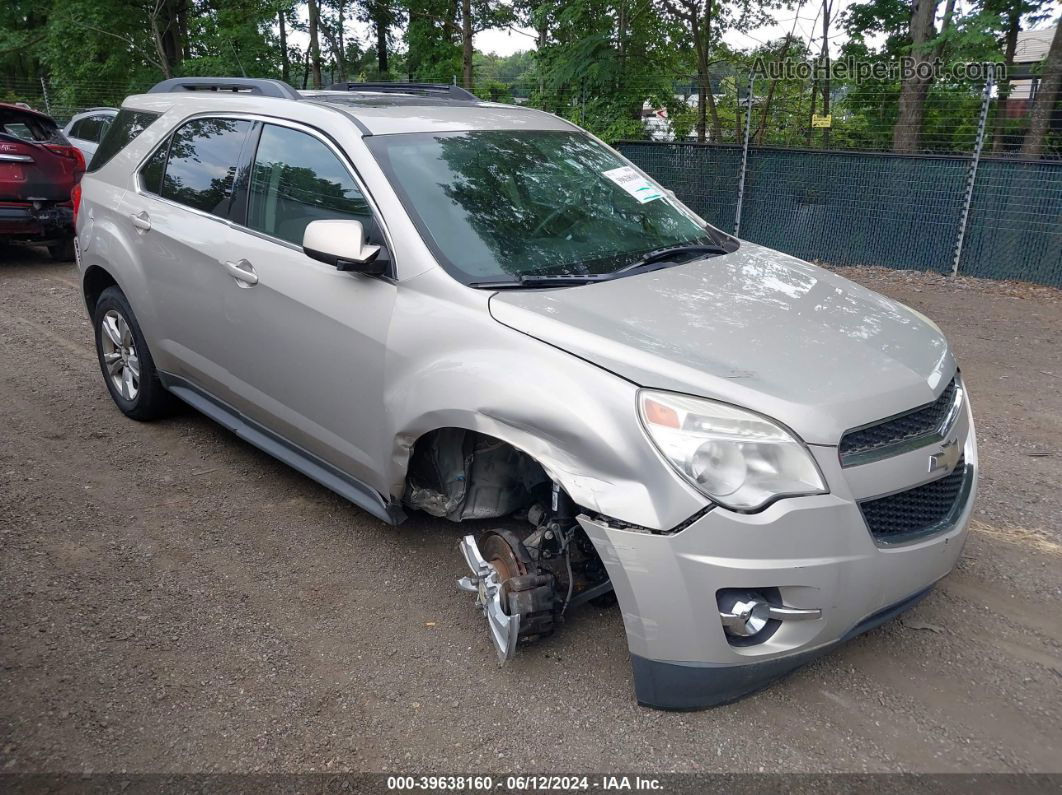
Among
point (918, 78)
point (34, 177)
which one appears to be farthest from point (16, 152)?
point (918, 78)

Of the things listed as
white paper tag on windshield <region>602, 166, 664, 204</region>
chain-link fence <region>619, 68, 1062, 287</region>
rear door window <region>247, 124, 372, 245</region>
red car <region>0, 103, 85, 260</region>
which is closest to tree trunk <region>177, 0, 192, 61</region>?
red car <region>0, 103, 85, 260</region>

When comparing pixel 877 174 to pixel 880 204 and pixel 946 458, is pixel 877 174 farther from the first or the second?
pixel 946 458

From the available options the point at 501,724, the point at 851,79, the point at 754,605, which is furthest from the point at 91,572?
the point at 851,79

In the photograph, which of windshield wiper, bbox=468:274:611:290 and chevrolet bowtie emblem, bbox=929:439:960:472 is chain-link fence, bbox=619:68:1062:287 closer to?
chevrolet bowtie emblem, bbox=929:439:960:472

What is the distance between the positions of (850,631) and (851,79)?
12517 mm

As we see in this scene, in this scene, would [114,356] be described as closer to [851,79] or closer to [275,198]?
[275,198]

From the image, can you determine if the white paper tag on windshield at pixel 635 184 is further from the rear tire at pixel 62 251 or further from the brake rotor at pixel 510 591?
the rear tire at pixel 62 251

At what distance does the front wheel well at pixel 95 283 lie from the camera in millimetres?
5316

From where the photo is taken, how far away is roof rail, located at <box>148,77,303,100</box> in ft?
14.0

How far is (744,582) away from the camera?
2.54 meters

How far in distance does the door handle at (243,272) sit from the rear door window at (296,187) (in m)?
0.18

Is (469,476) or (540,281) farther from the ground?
(540,281)

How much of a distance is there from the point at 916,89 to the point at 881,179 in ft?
7.05

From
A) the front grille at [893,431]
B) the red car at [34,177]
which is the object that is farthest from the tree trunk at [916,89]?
the red car at [34,177]
